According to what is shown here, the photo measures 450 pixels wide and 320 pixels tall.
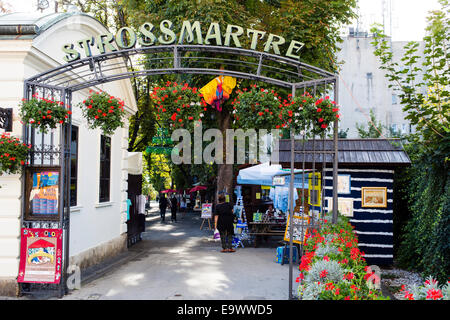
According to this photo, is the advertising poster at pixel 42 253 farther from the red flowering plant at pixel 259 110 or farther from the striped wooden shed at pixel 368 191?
the striped wooden shed at pixel 368 191

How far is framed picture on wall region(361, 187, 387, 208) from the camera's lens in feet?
34.7

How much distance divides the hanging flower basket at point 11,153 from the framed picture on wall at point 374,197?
7.97 m

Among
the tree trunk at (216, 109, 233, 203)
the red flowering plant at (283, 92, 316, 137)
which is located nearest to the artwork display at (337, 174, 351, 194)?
the red flowering plant at (283, 92, 316, 137)

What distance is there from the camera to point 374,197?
10.6 meters

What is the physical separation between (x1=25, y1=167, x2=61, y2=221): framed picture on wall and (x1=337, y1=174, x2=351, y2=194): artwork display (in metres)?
6.85

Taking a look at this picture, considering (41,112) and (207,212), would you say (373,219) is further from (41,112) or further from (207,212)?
(207,212)

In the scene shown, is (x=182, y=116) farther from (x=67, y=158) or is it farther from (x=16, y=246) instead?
(x=16, y=246)

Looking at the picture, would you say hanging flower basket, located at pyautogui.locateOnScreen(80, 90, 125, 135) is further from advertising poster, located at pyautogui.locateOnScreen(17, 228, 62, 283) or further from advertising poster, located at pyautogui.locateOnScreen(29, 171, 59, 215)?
advertising poster, located at pyautogui.locateOnScreen(17, 228, 62, 283)

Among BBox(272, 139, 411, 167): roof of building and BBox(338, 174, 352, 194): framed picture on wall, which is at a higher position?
BBox(272, 139, 411, 167): roof of building

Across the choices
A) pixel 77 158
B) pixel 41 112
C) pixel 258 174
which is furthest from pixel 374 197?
pixel 41 112

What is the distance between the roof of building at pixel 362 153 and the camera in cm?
1027

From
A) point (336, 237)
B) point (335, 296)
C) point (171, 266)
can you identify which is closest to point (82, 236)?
point (171, 266)

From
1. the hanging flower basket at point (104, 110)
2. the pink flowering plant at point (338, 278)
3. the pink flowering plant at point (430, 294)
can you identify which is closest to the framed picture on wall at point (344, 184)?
the pink flowering plant at point (338, 278)

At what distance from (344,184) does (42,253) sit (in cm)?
731
